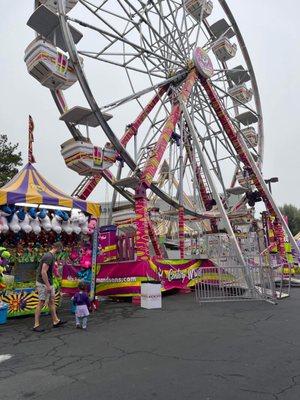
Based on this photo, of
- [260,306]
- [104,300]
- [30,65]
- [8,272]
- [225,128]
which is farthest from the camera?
[225,128]

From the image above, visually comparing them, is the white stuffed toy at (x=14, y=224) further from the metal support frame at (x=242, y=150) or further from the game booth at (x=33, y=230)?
the metal support frame at (x=242, y=150)

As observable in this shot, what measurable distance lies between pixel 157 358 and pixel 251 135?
1902 centimetres

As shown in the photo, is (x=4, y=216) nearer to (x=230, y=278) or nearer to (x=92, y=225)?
(x=92, y=225)

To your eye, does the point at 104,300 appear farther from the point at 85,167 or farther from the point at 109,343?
the point at 109,343

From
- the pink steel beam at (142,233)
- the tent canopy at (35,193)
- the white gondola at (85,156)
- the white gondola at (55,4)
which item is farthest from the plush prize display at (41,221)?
the white gondola at (55,4)

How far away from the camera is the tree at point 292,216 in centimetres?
6139

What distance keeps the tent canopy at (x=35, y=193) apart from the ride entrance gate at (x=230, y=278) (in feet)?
15.1

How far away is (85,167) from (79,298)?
6.23 m

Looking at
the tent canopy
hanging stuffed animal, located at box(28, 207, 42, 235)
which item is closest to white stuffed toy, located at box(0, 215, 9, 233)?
the tent canopy

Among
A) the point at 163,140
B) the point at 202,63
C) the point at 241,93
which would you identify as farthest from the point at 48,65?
the point at 241,93

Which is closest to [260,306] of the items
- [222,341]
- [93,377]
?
[222,341]

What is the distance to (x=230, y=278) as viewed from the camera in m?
12.9

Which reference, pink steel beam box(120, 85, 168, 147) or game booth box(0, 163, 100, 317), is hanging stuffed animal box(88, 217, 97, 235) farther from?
pink steel beam box(120, 85, 168, 147)

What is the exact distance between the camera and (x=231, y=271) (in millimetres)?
13078
